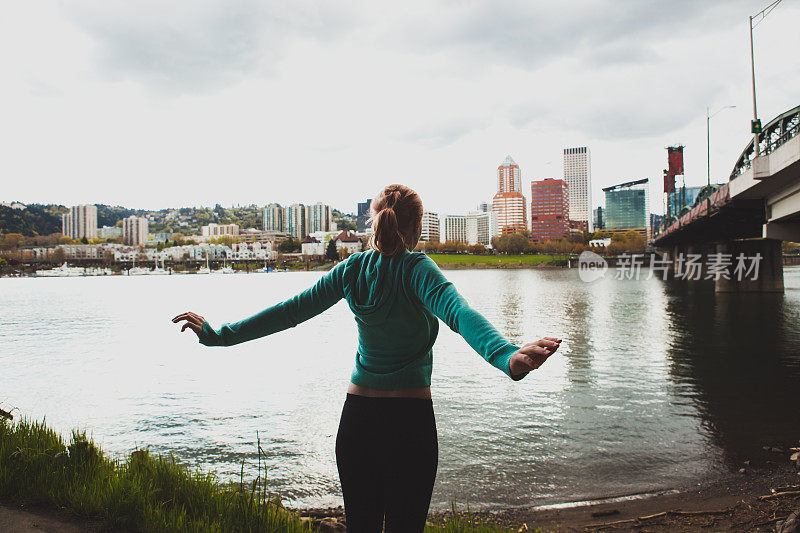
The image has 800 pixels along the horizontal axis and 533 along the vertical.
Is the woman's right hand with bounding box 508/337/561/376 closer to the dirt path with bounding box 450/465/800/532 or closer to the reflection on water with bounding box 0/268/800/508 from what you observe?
the dirt path with bounding box 450/465/800/532

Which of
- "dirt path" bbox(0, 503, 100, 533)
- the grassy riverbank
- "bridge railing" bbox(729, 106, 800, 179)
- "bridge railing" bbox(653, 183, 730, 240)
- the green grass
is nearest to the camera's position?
"dirt path" bbox(0, 503, 100, 533)

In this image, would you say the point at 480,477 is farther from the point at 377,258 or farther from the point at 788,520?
the point at 377,258

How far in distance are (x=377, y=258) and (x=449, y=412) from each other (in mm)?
9555

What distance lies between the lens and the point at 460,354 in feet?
63.1

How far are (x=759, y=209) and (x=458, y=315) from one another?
132ft

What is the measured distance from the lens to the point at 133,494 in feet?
14.5

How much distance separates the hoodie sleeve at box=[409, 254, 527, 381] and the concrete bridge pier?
174 ft

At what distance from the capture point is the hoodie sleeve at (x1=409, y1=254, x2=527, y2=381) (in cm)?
211

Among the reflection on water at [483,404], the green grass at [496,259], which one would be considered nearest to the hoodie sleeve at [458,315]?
the reflection on water at [483,404]

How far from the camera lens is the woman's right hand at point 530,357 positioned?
1.94 meters

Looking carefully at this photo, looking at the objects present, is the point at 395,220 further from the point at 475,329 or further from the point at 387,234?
the point at 475,329

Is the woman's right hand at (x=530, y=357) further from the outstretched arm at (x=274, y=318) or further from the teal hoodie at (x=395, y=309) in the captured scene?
the outstretched arm at (x=274, y=318)

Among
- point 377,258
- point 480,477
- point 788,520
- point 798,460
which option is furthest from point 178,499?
point 798,460

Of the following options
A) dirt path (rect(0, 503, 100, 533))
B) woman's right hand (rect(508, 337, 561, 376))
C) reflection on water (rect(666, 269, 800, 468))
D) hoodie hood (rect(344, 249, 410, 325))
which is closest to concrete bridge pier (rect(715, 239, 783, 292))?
reflection on water (rect(666, 269, 800, 468))
